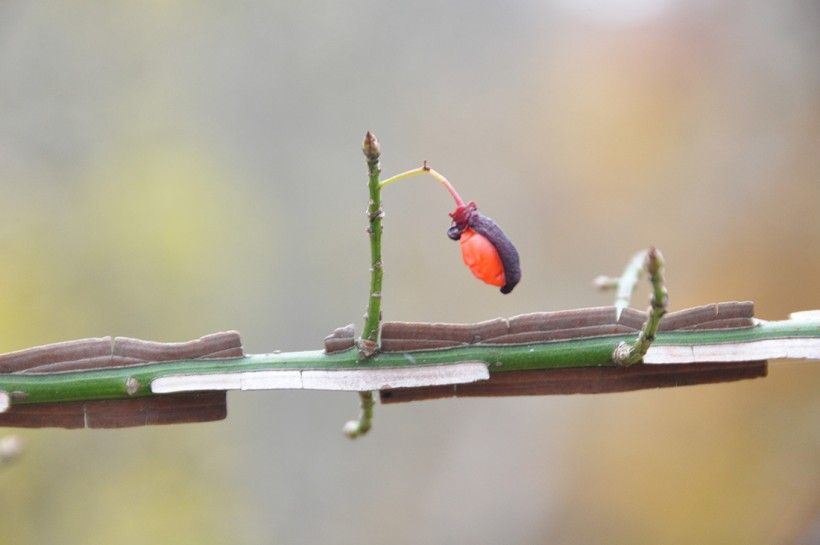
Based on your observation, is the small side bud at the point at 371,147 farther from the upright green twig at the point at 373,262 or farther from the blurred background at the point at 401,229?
the blurred background at the point at 401,229

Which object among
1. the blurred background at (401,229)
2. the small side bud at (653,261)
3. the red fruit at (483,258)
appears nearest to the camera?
the small side bud at (653,261)

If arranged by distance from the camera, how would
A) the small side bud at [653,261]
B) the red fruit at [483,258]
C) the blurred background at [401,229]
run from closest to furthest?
the small side bud at [653,261] < the red fruit at [483,258] < the blurred background at [401,229]

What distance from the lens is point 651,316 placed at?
0.40 metres

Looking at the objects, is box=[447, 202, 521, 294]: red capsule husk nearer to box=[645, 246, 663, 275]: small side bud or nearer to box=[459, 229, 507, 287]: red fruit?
box=[459, 229, 507, 287]: red fruit

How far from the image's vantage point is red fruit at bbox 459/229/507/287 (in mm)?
461

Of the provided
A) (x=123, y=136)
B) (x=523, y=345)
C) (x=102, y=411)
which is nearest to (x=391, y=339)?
(x=523, y=345)

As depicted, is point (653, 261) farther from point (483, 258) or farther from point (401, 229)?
point (401, 229)

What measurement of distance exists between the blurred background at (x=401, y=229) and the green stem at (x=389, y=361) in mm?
745

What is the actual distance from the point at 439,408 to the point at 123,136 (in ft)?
2.35

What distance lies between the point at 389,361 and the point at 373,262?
72 millimetres

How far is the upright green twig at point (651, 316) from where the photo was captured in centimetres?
35

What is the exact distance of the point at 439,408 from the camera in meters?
1.32

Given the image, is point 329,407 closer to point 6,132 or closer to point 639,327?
point 6,132

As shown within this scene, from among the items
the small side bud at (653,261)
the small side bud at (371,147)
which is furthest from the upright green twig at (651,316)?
the small side bud at (371,147)
